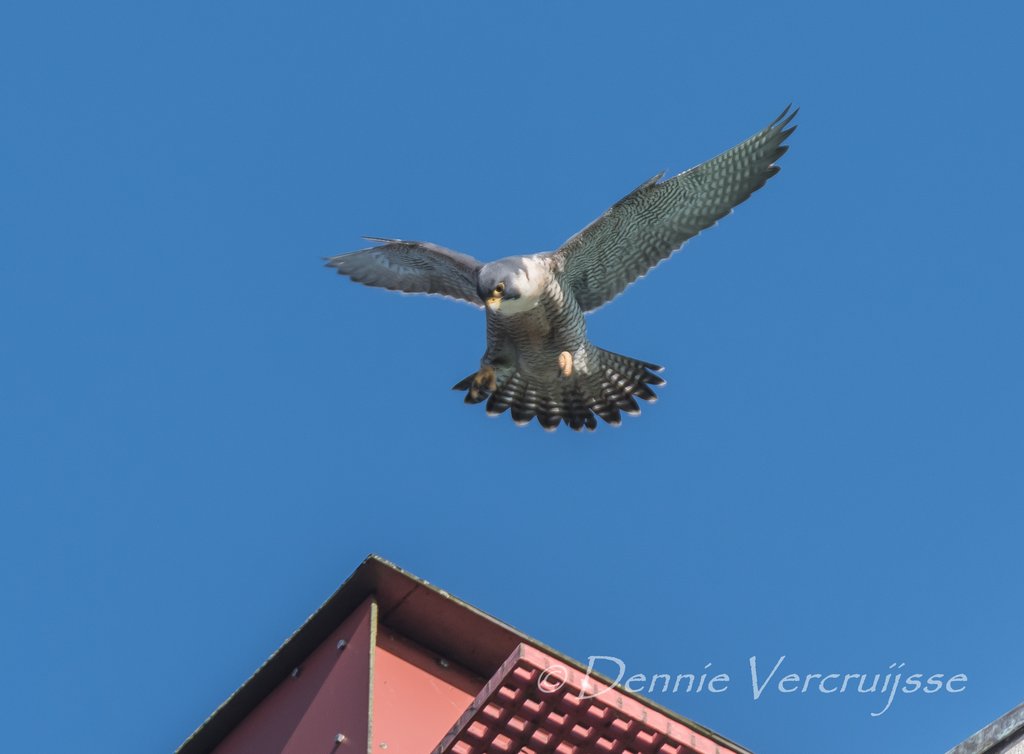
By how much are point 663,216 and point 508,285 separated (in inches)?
62.9

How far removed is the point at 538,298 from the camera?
13.3 meters

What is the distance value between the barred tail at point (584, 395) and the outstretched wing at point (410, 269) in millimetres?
888

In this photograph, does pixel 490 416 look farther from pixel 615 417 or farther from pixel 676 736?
pixel 676 736

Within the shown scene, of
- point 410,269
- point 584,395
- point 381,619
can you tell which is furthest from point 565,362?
point 381,619

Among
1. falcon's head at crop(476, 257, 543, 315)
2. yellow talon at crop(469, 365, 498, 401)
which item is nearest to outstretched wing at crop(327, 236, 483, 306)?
yellow talon at crop(469, 365, 498, 401)

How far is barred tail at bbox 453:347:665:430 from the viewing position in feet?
47.9

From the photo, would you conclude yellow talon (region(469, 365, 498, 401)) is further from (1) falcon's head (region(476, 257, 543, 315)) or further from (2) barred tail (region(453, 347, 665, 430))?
(1) falcon's head (region(476, 257, 543, 315))

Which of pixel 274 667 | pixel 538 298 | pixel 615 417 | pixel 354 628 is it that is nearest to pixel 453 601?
pixel 354 628

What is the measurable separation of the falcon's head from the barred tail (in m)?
1.57

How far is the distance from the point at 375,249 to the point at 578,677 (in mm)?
6692

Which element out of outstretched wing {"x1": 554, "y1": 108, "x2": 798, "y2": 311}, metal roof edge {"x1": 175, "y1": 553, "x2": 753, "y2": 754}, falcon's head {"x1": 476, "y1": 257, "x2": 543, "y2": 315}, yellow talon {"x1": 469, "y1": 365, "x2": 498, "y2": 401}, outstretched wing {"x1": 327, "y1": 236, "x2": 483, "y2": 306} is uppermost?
outstretched wing {"x1": 554, "y1": 108, "x2": 798, "y2": 311}

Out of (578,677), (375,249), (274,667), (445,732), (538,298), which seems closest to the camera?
(578,677)

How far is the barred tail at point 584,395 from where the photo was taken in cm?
1459

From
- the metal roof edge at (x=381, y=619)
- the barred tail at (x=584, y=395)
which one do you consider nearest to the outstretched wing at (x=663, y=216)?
the barred tail at (x=584, y=395)
